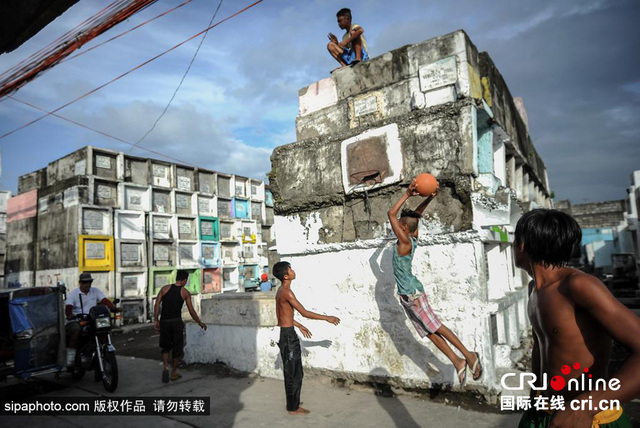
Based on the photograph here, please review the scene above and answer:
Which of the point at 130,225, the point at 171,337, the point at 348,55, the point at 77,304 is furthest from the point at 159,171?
the point at 348,55

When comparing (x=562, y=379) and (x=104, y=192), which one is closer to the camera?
(x=562, y=379)

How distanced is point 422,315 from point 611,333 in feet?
8.85

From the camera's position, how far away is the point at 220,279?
21641 millimetres

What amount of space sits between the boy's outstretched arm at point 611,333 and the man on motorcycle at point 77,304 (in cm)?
663

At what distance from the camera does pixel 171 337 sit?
6.15 meters

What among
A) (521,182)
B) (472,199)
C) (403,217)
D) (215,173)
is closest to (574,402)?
(403,217)

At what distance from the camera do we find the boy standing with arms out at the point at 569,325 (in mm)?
1415

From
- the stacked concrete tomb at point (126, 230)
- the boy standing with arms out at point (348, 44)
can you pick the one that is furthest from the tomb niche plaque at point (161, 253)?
the boy standing with arms out at point (348, 44)

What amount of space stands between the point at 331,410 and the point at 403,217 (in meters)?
2.35

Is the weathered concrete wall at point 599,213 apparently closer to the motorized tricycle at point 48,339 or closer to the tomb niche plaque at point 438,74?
the tomb niche plaque at point 438,74

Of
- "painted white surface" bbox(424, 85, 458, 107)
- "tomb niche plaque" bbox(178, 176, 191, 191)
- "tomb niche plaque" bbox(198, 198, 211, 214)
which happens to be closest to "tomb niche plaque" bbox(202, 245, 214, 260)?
"tomb niche plaque" bbox(198, 198, 211, 214)

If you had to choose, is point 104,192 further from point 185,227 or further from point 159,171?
point 185,227

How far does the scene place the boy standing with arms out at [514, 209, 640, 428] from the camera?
1415 millimetres

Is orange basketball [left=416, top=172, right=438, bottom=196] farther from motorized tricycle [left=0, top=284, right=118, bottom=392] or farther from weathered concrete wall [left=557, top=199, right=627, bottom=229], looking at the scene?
weathered concrete wall [left=557, top=199, right=627, bottom=229]
